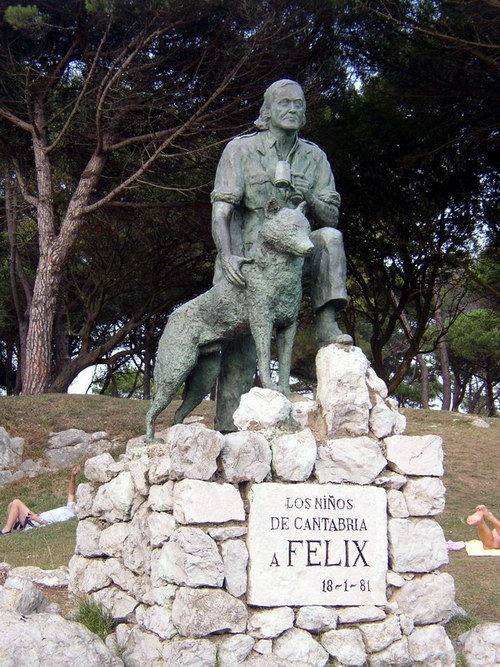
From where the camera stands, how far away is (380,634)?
4.82m

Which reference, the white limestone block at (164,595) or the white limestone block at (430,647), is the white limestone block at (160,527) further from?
the white limestone block at (430,647)

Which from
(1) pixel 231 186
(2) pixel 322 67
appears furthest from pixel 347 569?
(2) pixel 322 67

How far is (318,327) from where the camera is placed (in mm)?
5723

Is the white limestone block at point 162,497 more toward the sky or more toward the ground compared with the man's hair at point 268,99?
more toward the ground

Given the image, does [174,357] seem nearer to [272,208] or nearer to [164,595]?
[272,208]

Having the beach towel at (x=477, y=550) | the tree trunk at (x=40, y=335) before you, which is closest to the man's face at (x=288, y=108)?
the beach towel at (x=477, y=550)

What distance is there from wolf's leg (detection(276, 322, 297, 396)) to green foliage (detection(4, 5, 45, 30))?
11.2 meters

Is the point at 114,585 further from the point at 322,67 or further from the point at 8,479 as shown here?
the point at 322,67

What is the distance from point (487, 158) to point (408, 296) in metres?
3.29

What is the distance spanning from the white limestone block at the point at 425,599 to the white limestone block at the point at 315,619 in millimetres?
481

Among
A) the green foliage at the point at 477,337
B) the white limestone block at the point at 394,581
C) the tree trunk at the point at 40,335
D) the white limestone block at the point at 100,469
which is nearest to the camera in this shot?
the white limestone block at the point at 394,581

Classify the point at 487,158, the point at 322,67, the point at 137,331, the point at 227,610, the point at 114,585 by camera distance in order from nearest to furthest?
1. the point at 227,610
2. the point at 114,585
3. the point at 322,67
4. the point at 487,158
5. the point at 137,331

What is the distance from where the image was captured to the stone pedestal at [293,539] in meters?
4.58

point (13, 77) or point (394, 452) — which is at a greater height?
point (13, 77)
